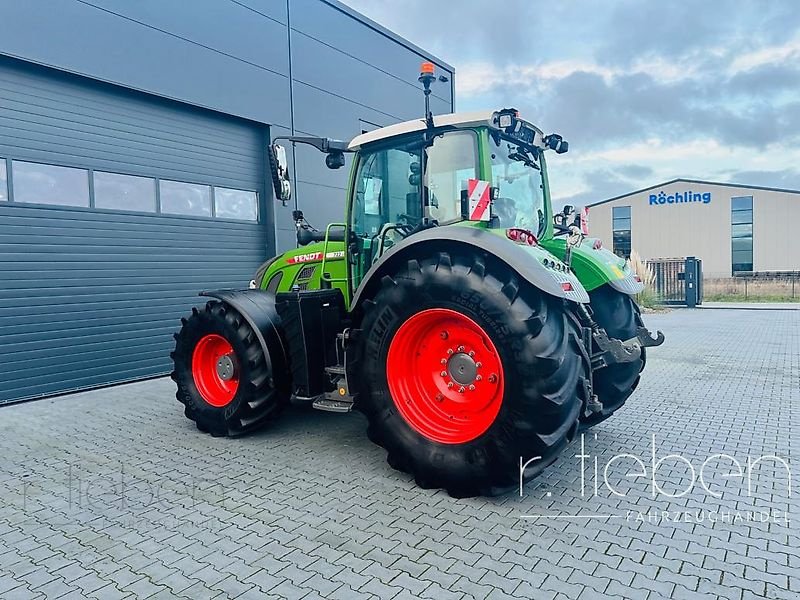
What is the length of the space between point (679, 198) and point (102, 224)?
126ft

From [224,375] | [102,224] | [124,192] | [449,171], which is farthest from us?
[124,192]

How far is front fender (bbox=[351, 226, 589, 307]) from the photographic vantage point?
11.3ft

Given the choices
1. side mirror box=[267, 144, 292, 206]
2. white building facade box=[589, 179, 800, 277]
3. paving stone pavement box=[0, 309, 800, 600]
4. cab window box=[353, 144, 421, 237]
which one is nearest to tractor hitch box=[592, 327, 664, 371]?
paving stone pavement box=[0, 309, 800, 600]

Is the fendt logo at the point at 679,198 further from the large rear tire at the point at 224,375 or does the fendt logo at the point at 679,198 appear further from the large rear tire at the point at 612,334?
the large rear tire at the point at 224,375

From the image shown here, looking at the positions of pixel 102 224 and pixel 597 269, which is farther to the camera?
pixel 102 224

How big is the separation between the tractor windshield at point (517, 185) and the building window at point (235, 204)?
5.60 meters

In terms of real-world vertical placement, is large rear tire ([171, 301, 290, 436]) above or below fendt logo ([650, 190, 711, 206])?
below

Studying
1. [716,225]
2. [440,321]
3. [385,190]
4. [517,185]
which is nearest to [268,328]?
[385,190]

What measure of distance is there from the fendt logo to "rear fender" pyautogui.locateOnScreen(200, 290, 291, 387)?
38.9 meters

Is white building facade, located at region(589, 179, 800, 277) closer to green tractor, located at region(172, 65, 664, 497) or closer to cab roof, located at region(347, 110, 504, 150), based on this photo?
green tractor, located at region(172, 65, 664, 497)

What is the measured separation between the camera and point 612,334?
4.81 metres

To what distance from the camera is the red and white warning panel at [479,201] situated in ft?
12.3

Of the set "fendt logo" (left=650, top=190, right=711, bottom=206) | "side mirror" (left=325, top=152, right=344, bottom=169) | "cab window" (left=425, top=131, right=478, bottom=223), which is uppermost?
"fendt logo" (left=650, top=190, right=711, bottom=206)

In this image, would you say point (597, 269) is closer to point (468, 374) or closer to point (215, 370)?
point (468, 374)
